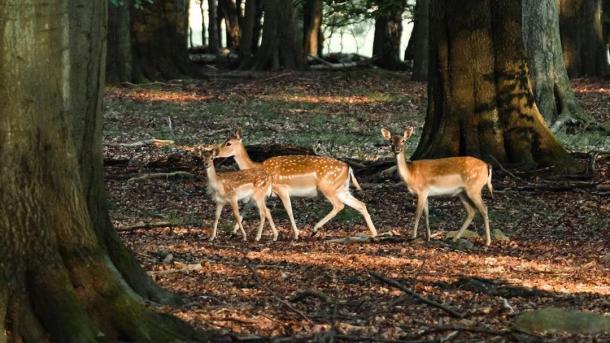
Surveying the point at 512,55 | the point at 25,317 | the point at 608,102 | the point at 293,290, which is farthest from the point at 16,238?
the point at 608,102

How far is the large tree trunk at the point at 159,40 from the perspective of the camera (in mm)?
33031

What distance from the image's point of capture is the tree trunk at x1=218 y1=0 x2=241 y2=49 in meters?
52.8

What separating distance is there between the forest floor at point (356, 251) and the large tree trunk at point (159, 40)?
7824 mm

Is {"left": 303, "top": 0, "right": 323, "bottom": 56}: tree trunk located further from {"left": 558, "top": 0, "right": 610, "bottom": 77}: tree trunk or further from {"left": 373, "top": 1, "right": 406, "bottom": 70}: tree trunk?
{"left": 558, "top": 0, "right": 610, "bottom": 77}: tree trunk

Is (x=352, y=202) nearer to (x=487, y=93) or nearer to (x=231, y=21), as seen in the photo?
(x=487, y=93)

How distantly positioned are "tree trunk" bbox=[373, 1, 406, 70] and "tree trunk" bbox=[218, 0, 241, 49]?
329 inches

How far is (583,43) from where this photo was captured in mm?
39844

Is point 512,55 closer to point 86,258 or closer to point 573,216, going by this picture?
point 573,216

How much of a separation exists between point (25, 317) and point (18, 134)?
108 cm

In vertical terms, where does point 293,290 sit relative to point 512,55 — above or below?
below

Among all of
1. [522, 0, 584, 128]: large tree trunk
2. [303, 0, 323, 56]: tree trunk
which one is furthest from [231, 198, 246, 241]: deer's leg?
[303, 0, 323, 56]: tree trunk

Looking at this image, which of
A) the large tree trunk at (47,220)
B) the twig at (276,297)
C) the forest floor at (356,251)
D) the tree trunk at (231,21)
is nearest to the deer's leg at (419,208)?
the forest floor at (356,251)

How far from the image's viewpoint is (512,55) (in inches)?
689

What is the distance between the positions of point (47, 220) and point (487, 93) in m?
10.6
